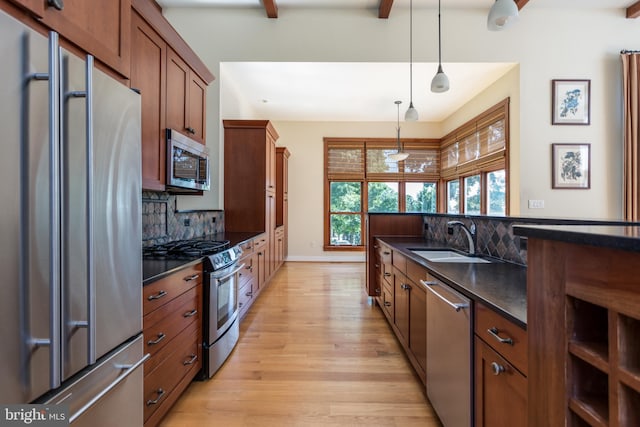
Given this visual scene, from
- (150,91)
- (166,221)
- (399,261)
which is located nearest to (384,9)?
(150,91)

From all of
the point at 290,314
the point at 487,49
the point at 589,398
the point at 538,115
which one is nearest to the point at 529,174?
the point at 538,115

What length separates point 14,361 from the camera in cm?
76

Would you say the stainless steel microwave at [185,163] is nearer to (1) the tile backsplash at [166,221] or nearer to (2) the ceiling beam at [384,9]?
(1) the tile backsplash at [166,221]

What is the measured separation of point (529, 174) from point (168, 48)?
439 centimetres

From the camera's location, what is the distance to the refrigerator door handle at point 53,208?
2.73ft

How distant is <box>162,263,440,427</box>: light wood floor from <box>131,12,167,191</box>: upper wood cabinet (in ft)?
4.69

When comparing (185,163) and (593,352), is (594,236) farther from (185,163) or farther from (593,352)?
(185,163)

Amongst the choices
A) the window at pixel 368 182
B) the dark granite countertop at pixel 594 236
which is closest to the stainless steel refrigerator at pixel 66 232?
the dark granite countertop at pixel 594 236

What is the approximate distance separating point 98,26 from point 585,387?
2.02 metres

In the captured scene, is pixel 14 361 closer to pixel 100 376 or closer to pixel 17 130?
pixel 100 376

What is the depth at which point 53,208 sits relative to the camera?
0.83m

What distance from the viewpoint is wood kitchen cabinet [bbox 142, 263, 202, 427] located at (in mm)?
1419

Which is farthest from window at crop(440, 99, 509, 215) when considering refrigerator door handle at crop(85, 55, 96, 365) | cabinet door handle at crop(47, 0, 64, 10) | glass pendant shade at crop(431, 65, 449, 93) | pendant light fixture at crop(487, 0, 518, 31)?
cabinet door handle at crop(47, 0, 64, 10)

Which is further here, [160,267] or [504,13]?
[504,13]
